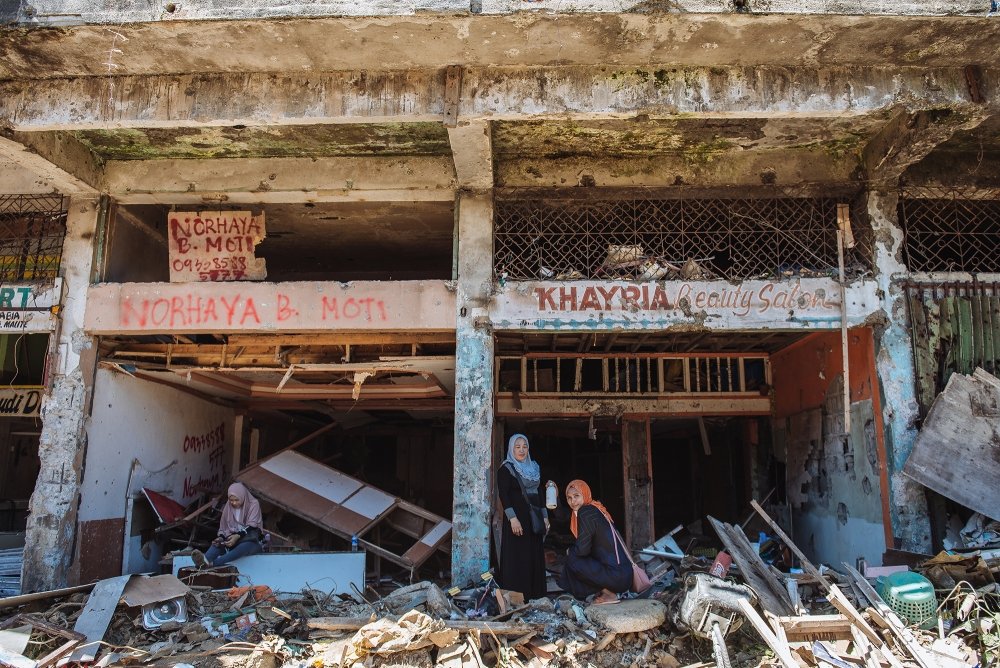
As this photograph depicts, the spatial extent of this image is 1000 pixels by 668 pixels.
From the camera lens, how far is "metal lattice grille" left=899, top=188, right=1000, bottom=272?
759 cm

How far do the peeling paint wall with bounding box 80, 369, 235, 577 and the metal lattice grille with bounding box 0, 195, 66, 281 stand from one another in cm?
152

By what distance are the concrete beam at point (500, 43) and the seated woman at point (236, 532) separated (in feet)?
16.4

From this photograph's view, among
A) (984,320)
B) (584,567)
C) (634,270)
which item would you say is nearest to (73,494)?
(584,567)

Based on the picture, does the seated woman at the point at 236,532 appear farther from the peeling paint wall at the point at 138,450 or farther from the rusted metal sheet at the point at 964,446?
the rusted metal sheet at the point at 964,446

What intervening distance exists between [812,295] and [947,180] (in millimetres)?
2079

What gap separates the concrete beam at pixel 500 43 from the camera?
5809 millimetres

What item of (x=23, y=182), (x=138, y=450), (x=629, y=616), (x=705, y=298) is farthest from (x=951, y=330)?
(x=23, y=182)

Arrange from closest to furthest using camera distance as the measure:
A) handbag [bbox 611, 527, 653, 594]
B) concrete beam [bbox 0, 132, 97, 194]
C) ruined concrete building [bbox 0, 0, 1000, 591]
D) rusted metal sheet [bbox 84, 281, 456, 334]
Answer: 1. ruined concrete building [bbox 0, 0, 1000, 591]
2. handbag [bbox 611, 527, 653, 594]
3. concrete beam [bbox 0, 132, 97, 194]
4. rusted metal sheet [bbox 84, 281, 456, 334]

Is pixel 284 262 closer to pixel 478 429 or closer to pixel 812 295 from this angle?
pixel 478 429

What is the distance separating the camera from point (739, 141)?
24.6ft

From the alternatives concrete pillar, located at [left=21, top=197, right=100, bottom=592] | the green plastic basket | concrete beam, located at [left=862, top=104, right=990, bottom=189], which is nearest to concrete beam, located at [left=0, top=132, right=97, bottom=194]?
concrete pillar, located at [left=21, top=197, right=100, bottom=592]

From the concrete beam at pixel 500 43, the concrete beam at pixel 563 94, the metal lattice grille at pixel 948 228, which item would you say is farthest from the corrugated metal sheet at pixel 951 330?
the concrete beam at pixel 500 43

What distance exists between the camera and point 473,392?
283 inches

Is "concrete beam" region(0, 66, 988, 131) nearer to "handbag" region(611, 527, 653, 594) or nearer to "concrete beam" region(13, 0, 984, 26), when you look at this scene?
"concrete beam" region(13, 0, 984, 26)
